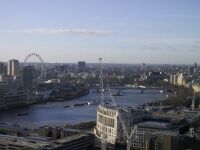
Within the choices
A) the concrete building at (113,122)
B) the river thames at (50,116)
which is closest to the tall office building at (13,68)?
the river thames at (50,116)

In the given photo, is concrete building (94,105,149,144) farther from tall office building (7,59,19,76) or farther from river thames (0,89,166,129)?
tall office building (7,59,19,76)

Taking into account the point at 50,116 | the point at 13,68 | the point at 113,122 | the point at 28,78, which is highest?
the point at 13,68

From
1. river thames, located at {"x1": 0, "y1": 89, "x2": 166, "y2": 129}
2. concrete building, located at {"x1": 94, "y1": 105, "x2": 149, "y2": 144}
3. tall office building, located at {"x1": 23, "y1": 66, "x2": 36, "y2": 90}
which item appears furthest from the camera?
tall office building, located at {"x1": 23, "y1": 66, "x2": 36, "y2": 90}

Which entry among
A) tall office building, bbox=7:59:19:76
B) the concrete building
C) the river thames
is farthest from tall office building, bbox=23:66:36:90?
→ the concrete building

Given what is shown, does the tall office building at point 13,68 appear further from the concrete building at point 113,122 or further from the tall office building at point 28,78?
the concrete building at point 113,122

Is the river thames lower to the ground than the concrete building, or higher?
lower

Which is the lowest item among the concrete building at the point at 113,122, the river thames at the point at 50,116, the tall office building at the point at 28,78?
the river thames at the point at 50,116

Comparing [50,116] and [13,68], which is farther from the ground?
[13,68]

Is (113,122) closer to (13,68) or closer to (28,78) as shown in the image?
(28,78)

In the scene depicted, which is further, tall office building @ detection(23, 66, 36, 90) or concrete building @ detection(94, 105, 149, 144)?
tall office building @ detection(23, 66, 36, 90)

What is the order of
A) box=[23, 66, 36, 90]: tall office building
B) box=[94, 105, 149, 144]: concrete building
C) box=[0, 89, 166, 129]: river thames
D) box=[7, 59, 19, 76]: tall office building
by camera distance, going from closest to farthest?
box=[94, 105, 149, 144]: concrete building → box=[0, 89, 166, 129]: river thames → box=[23, 66, 36, 90]: tall office building → box=[7, 59, 19, 76]: tall office building

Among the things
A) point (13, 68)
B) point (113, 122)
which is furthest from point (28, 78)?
point (113, 122)

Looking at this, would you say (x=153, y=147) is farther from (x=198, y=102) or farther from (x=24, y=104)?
(x=24, y=104)
